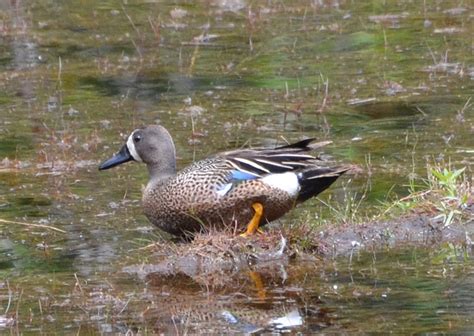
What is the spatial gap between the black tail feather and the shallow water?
5.5 inches

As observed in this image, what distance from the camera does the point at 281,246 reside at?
23.4ft

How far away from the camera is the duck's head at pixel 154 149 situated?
7930 mm

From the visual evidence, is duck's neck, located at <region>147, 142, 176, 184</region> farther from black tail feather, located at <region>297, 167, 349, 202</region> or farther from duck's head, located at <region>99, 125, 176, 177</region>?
black tail feather, located at <region>297, 167, 349, 202</region>

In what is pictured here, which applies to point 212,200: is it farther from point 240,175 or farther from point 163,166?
point 163,166

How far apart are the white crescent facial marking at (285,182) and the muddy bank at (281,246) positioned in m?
0.25

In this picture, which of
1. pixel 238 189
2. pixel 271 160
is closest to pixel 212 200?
pixel 238 189

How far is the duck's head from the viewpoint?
26.0 ft

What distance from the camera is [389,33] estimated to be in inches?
527

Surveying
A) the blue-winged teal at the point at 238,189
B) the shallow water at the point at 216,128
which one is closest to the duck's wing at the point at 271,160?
the blue-winged teal at the point at 238,189

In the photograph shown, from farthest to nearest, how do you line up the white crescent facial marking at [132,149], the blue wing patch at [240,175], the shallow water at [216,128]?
the white crescent facial marking at [132,149], the blue wing patch at [240,175], the shallow water at [216,128]

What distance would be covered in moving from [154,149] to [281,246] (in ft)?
3.99

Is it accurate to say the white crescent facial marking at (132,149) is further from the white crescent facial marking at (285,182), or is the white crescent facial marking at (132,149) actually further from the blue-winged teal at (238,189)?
the white crescent facial marking at (285,182)

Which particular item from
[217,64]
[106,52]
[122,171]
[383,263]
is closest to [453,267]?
[383,263]

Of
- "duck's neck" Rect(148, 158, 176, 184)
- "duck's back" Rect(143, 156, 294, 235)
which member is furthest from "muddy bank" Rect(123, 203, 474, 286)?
"duck's neck" Rect(148, 158, 176, 184)
